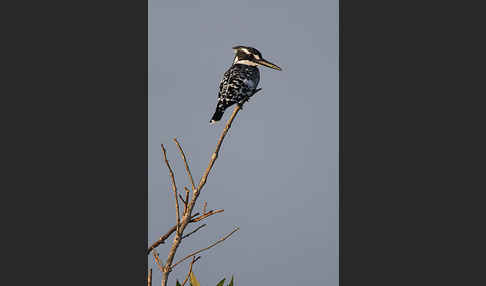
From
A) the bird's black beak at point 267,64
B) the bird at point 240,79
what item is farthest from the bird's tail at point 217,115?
the bird's black beak at point 267,64

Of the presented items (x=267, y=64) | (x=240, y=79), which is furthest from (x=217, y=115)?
(x=267, y=64)

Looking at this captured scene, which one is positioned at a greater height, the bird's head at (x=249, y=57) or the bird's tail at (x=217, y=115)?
the bird's head at (x=249, y=57)

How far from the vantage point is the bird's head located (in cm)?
283

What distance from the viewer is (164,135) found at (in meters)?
2.65

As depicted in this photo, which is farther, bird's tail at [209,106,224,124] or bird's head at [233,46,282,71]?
bird's head at [233,46,282,71]

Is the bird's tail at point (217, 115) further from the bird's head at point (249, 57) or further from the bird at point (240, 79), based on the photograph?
the bird's head at point (249, 57)

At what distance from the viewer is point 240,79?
2.69 meters

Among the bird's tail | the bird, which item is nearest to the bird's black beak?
the bird

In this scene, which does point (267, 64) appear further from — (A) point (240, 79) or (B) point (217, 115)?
(B) point (217, 115)

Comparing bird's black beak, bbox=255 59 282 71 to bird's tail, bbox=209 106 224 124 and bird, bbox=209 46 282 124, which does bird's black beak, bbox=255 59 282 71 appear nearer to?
bird, bbox=209 46 282 124

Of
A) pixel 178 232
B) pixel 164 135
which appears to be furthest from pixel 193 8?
pixel 178 232

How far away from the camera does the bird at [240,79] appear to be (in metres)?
2.54

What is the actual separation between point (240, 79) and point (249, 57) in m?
0.28
